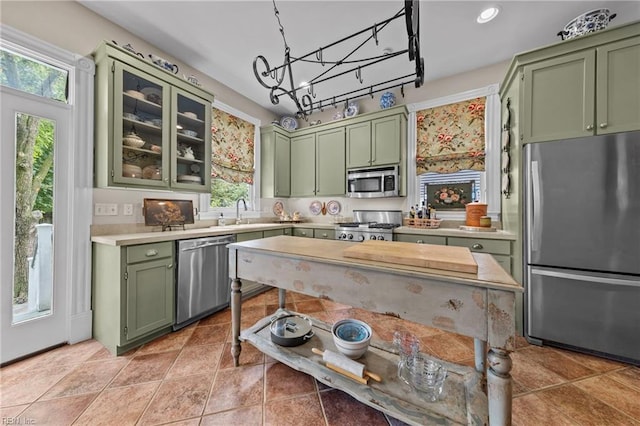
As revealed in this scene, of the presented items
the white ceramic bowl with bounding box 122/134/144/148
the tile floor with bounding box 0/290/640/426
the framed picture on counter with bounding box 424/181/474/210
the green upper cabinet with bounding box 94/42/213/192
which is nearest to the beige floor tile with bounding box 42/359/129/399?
the tile floor with bounding box 0/290/640/426

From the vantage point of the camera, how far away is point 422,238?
2713 millimetres

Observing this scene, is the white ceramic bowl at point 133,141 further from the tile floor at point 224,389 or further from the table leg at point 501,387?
the table leg at point 501,387

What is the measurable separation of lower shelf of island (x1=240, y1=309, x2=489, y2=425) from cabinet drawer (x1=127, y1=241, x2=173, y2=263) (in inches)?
45.6

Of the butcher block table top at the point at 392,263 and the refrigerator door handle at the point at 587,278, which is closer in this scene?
the butcher block table top at the point at 392,263

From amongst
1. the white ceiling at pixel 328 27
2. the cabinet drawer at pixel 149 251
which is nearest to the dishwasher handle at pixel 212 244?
the cabinet drawer at pixel 149 251

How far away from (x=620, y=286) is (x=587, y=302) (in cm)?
23

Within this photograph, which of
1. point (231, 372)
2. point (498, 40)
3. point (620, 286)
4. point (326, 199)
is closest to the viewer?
point (231, 372)

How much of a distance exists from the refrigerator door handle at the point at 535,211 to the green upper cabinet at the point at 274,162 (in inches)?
125

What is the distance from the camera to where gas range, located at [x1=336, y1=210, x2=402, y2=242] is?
9.62 feet

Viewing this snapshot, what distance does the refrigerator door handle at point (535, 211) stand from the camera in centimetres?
203

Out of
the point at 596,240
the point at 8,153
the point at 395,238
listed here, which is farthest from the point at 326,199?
the point at 8,153

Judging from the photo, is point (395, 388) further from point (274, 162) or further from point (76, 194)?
point (274, 162)

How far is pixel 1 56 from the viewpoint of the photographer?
1.73m

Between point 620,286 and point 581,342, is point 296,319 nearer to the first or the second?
point 581,342
